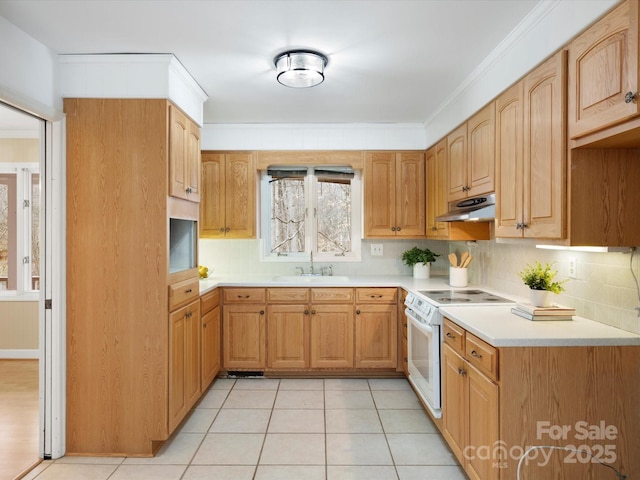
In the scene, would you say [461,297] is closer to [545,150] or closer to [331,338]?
[545,150]

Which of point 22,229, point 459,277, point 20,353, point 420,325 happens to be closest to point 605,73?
point 420,325

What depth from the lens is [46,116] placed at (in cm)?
231

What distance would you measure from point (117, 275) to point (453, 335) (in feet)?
6.70

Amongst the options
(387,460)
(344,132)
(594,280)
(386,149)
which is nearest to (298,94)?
(344,132)

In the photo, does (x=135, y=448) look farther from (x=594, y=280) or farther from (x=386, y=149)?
(x=386, y=149)

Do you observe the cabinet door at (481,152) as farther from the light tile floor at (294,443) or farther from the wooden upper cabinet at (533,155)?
the light tile floor at (294,443)

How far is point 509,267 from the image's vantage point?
120 inches

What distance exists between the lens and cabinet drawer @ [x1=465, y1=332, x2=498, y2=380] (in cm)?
177

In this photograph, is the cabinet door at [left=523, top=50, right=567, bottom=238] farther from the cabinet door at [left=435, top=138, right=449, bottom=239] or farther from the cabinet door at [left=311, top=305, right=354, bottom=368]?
the cabinet door at [left=311, top=305, right=354, bottom=368]

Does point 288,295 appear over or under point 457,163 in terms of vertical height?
under

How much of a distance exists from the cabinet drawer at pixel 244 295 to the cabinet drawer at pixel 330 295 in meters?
0.46

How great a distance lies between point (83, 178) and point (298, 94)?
1644 mm

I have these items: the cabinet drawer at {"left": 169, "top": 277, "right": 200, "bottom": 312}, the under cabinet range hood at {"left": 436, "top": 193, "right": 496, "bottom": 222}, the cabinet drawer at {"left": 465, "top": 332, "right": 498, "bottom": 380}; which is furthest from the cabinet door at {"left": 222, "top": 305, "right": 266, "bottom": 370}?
the cabinet drawer at {"left": 465, "top": 332, "right": 498, "bottom": 380}

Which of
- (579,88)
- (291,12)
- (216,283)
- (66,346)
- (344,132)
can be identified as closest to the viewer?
(579,88)
